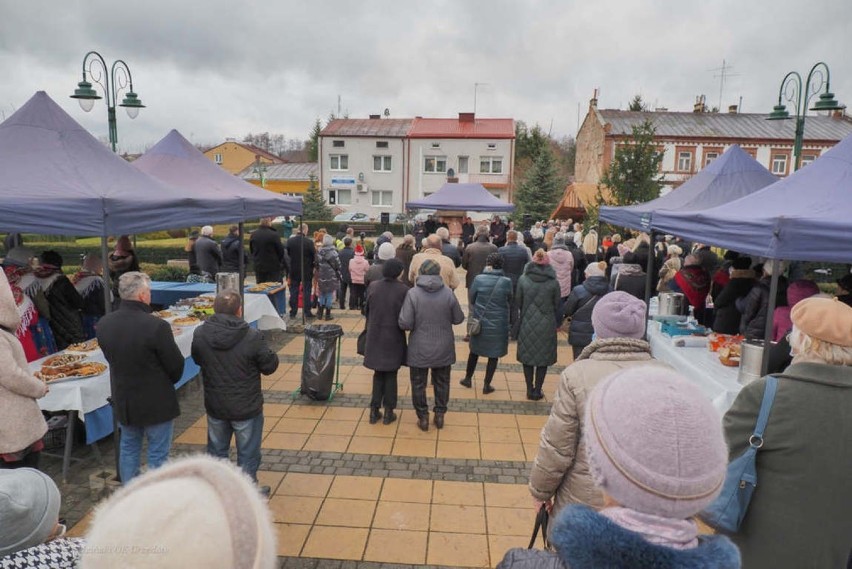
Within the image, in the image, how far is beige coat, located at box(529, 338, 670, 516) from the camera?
2.45 metres

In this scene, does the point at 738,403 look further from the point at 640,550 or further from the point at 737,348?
the point at 737,348

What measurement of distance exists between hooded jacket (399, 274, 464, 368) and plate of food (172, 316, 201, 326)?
284 cm

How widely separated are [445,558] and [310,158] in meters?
63.4

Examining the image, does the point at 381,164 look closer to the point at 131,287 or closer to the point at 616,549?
the point at 131,287

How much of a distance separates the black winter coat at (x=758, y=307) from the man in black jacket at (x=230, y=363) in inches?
172

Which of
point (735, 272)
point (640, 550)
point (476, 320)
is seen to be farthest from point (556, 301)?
point (640, 550)

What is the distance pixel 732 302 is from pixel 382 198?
126ft

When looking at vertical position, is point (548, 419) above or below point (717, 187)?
below

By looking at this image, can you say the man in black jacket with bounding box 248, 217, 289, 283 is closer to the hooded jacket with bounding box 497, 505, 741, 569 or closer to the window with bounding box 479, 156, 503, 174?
the hooded jacket with bounding box 497, 505, 741, 569

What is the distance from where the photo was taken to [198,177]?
25.5 ft

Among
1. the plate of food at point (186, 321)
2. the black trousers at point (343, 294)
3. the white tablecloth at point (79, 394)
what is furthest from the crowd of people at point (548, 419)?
the black trousers at point (343, 294)

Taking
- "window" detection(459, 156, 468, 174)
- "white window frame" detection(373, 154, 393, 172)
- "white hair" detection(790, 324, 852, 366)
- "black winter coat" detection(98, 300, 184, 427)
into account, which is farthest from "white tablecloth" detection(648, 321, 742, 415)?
"white window frame" detection(373, 154, 393, 172)

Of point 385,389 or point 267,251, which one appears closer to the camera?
point 385,389

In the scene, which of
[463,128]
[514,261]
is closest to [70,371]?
[514,261]
